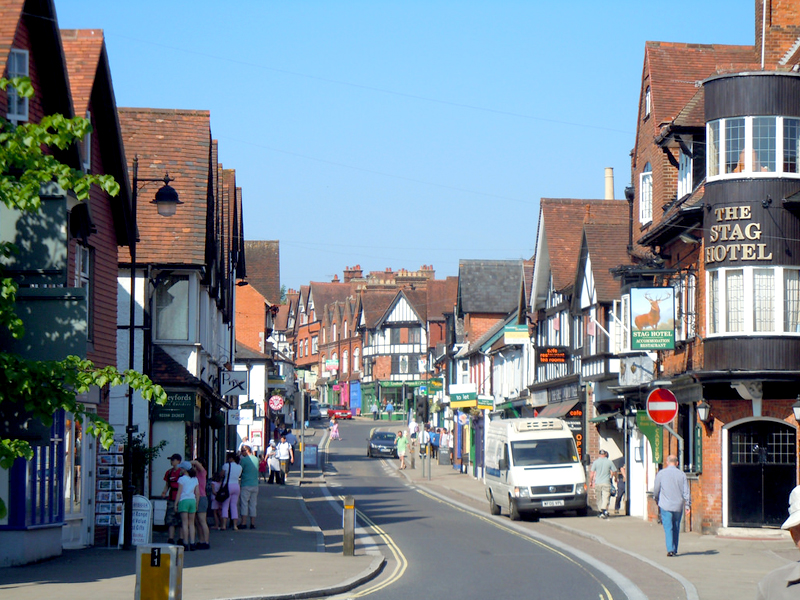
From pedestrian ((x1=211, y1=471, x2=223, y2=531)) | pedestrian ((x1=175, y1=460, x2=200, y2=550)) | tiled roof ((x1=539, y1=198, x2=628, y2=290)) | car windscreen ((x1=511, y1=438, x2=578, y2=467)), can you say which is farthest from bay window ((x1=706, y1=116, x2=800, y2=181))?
tiled roof ((x1=539, y1=198, x2=628, y2=290))

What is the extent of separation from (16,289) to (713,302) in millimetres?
16519

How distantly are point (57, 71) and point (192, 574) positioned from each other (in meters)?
8.14

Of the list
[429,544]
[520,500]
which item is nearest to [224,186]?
[520,500]

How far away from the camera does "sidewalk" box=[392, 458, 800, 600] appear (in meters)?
16.0

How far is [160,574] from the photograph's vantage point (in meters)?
10.6

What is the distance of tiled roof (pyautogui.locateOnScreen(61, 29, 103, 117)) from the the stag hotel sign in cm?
1281

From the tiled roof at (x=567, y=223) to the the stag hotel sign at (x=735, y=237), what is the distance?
15521 mm

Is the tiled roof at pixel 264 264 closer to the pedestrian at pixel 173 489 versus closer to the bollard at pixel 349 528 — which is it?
the pedestrian at pixel 173 489

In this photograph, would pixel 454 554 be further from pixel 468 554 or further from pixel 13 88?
pixel 13 88

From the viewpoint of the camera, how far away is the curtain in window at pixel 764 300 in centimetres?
2333

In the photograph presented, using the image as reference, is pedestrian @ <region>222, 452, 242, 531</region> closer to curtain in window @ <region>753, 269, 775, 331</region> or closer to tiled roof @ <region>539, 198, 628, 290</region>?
curtain in window @ <region>753, 269, 775, 331</region>

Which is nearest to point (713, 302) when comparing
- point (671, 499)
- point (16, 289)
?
point (671, 499)

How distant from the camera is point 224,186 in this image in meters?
41.9

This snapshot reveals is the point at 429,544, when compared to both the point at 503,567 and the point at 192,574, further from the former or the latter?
the point at 192,574
